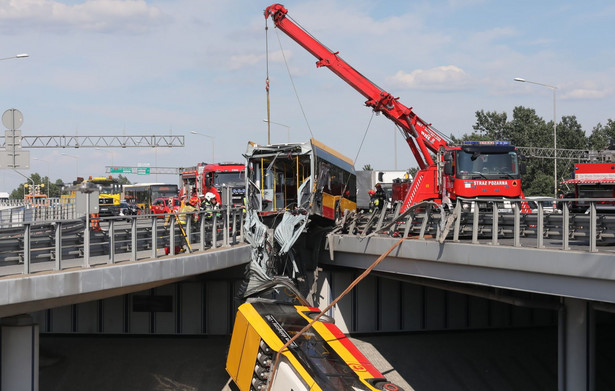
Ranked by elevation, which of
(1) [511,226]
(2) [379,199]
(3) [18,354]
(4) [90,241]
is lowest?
(3) [18,354]

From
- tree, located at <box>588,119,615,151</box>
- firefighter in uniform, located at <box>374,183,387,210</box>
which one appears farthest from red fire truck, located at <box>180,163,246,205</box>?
tree, located at <box>588,119,615,151</box>

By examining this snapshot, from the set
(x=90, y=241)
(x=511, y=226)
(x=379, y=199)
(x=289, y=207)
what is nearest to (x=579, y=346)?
(x=511, y=226)

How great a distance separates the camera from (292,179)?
76.3 feet

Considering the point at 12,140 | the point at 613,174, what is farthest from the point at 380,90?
the point at 12,140

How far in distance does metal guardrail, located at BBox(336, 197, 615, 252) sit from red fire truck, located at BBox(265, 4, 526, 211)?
378 centimetres

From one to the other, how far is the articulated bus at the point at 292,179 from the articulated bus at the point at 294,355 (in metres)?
5.16

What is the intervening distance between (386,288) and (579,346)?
9608 mm

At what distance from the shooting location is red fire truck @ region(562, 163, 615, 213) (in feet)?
86.4

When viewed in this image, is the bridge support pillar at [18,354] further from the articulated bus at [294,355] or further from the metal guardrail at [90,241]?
the articulated bus at [294,355]

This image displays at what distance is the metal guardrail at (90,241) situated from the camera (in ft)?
43.9

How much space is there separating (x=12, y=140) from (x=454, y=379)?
1307 cm

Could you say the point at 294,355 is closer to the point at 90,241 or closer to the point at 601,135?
the point at 90,241

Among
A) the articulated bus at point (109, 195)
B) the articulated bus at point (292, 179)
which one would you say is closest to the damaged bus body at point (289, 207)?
the articulated bus at point (292, 179)

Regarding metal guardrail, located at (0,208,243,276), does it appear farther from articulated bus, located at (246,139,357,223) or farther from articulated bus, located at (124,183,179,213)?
articulated bus, located at (124,183,179,213)
